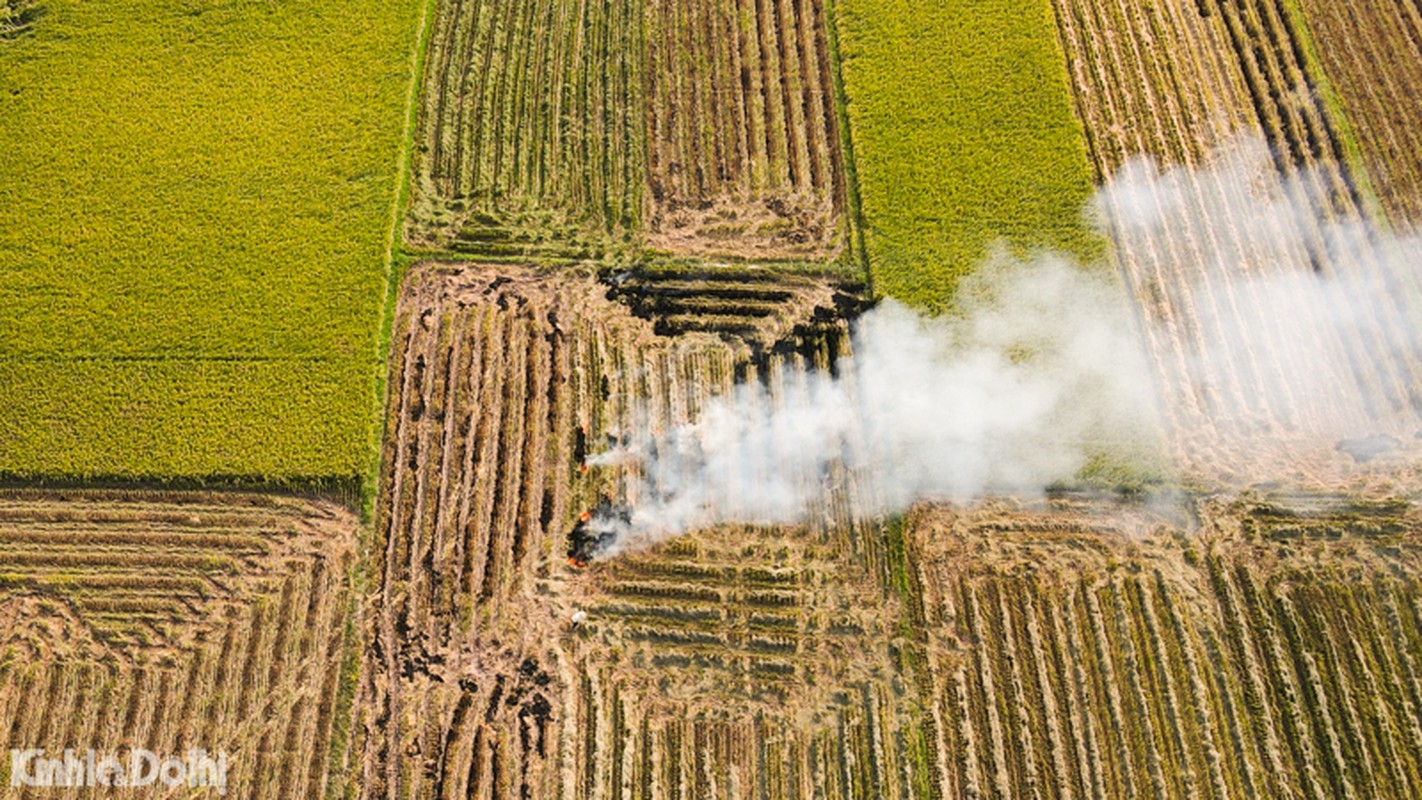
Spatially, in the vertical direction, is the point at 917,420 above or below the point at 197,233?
below

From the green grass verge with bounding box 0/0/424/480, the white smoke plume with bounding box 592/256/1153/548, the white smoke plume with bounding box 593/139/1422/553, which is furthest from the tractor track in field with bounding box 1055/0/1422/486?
the green grass verge with bounding box 0/0/424/480

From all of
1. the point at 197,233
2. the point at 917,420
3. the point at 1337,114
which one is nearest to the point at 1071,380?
the point at 917,420

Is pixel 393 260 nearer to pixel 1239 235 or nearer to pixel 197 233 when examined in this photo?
pixel 197 233

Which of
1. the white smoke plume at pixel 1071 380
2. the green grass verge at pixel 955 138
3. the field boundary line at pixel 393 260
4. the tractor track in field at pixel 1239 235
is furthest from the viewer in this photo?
the green grass verge at pixel 955 138

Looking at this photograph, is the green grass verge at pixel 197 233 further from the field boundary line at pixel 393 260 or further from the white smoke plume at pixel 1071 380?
the white smoke plume at pixel 1071 380

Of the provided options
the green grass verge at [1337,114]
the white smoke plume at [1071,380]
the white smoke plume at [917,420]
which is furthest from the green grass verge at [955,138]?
the green grass verge at [1337,114]

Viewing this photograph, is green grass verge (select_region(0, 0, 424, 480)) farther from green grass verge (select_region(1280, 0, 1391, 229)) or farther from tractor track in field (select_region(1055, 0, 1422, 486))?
green grass verge (select_region(1280, 0, 1391, 229))

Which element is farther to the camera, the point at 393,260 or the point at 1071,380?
the point at 393,260
